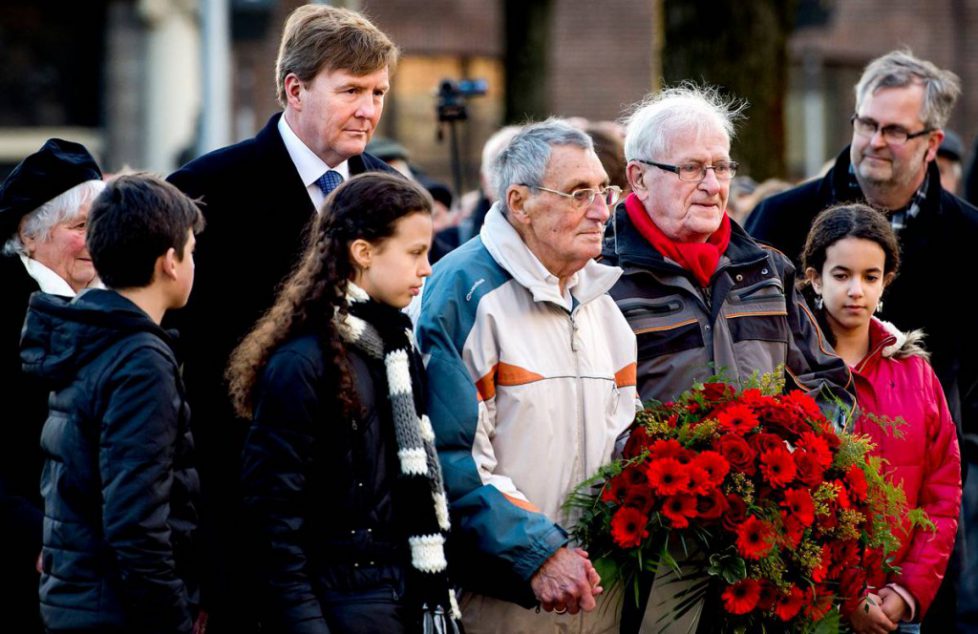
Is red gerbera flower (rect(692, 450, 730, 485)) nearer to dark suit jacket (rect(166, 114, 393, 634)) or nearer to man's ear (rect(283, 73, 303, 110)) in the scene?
dark suit jacket (rect(166, 114, 393, 634))

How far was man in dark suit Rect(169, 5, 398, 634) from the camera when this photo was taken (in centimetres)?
457

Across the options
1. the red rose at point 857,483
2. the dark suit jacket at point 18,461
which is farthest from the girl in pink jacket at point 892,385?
the dark suit jacket at point 18,461

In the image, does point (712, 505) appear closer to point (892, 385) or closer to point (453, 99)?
point (892, 385)

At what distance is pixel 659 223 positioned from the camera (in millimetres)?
4969

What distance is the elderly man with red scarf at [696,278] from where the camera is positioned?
477 centimetres

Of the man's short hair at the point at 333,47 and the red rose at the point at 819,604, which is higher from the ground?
the man's short hair at the point at 333,47

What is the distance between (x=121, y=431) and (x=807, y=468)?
75.6 inches

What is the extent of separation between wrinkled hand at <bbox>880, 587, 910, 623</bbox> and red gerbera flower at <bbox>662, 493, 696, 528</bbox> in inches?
48.3

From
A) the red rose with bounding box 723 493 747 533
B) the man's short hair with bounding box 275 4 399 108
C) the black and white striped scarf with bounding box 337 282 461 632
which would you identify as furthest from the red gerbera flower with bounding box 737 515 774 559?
the man's short hair with bounding box 275 4 399 108

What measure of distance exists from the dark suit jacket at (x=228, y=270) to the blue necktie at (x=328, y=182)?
0.07 metres

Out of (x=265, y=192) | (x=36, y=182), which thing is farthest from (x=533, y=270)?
(x=36, y=182)

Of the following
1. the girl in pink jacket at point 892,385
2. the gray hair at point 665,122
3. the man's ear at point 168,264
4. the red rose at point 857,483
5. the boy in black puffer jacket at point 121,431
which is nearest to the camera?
the boy in black puffer jacket at point 121,431

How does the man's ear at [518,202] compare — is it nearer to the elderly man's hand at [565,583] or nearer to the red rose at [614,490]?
the red rose at [614,490]

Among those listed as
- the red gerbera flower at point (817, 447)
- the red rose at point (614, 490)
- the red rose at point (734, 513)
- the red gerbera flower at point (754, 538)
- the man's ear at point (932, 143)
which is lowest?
the red gerbera flower at point (754, 538)
